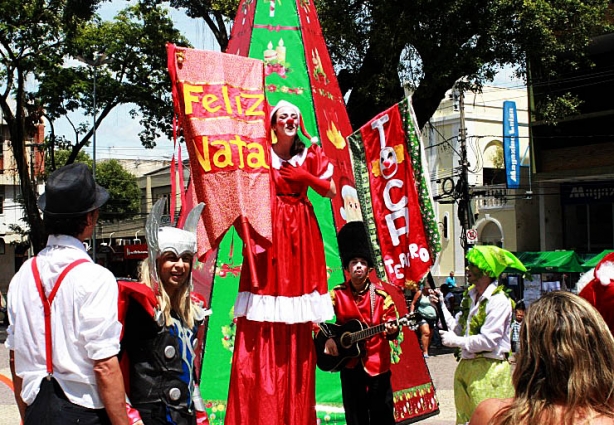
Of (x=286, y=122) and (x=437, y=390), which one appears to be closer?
(x=286, y=122)

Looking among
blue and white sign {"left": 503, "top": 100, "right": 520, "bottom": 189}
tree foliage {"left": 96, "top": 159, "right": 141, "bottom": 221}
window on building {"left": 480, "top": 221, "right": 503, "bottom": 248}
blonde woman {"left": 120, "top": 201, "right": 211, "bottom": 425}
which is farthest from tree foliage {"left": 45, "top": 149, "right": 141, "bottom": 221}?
blonde woman {"left": 120, "top": 201, "right": 211, "bottom": 425}

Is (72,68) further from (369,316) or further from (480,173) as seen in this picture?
(480,173)

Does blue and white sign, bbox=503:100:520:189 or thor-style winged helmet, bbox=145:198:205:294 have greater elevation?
blue and white sign, bbox=503:100:520:189

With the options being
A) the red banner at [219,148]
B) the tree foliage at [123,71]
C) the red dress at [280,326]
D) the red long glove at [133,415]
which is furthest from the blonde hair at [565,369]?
the tree foliage at [123,71]

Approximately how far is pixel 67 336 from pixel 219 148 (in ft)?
7.71

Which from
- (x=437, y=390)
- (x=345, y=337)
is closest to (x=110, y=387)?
(x=345, y=337)

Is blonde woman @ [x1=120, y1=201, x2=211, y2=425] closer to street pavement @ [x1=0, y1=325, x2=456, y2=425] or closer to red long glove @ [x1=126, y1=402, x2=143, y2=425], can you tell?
red long glove @ [x1=126, y1=402, x2=143, y2=425]

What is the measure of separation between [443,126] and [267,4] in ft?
111

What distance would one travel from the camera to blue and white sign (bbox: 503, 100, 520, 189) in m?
28.6

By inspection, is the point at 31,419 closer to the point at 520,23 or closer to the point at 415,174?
the point at 415,174

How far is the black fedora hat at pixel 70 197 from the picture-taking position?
323 centimetres

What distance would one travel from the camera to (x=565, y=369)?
2.13 m

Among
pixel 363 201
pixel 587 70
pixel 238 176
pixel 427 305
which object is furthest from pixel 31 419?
pixel 587 70

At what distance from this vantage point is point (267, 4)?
302 inches
